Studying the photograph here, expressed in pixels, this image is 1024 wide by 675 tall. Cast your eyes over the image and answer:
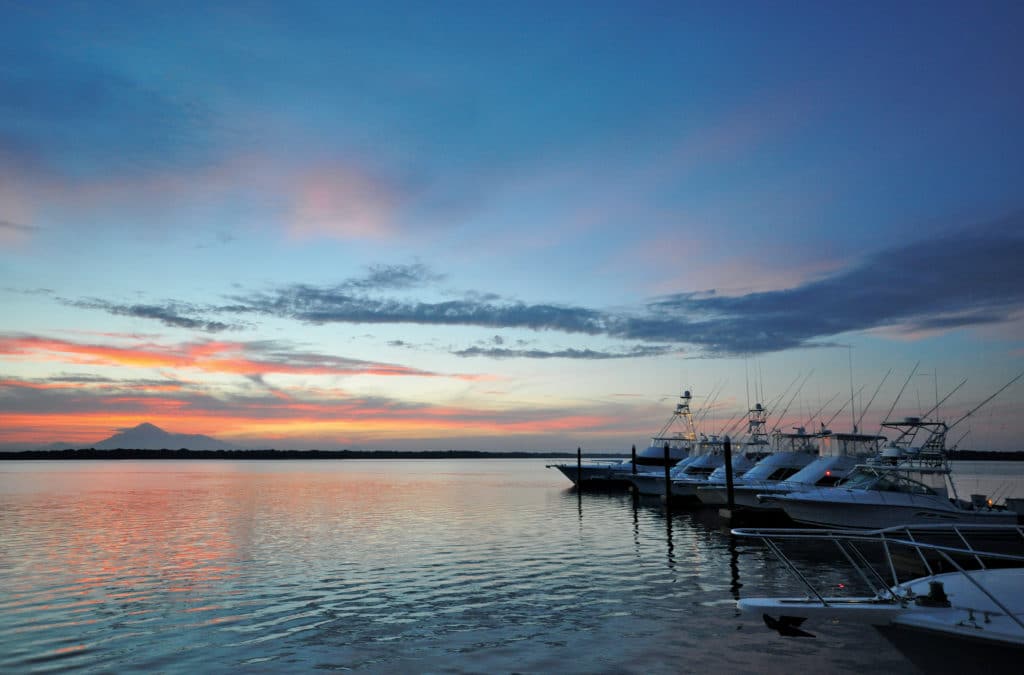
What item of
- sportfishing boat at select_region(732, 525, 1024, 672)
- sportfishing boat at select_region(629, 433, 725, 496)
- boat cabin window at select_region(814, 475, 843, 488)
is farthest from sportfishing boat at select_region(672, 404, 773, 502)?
sportfishing boat at select_region(732, 525, 1024, 672)

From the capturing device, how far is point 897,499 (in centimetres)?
3041

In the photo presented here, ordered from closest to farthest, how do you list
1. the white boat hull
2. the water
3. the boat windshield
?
the water → the white boat hull → the boat windshield

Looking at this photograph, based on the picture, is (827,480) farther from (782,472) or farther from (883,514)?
(782,472)

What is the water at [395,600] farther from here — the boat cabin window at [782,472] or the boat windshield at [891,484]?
the boat cabin window at [782,472]

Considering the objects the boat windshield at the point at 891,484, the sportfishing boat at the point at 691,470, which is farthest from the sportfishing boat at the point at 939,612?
the sportfishing boat at the point at 691,470

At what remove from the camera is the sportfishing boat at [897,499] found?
2975 centimetres

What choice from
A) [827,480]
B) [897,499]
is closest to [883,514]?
[897,499]

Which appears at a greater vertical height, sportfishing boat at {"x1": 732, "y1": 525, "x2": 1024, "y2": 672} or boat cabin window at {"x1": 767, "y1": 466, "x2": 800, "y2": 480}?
boat cabin window at {"x1": 767, "y1": 466, "x2": 800, "y2": 480}

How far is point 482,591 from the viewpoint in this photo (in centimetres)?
2075

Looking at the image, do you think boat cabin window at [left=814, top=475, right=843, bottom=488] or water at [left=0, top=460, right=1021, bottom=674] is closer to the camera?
water at [left=0, top=460, right=1021, bottom=674]

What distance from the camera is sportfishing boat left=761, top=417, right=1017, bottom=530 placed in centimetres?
2975

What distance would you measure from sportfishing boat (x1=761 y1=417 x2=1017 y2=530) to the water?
13.1 ft

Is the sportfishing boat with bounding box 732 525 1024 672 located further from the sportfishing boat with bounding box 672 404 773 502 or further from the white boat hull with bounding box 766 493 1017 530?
the sportfishing boat with bounding box 672 404 773 502

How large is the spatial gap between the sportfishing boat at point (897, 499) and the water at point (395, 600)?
13.1ft
